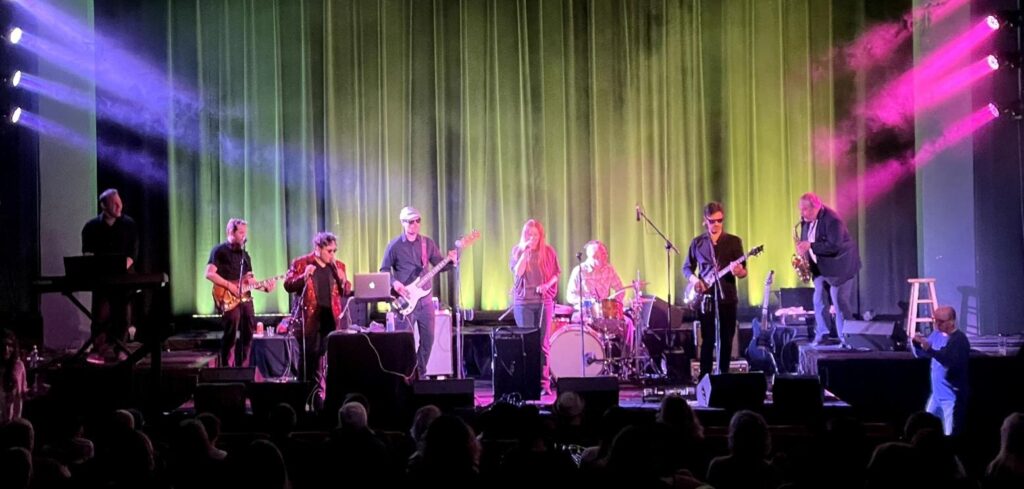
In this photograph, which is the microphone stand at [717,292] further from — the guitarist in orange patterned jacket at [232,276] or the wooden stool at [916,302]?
the guitarist in orange patterned jacket at [232,276]

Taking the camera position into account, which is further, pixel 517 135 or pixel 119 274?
pixel 517 135

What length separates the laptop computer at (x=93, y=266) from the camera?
1019 centimetres

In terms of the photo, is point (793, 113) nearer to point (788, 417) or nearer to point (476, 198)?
point (476, 198)

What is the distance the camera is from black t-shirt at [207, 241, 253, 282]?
484 inches

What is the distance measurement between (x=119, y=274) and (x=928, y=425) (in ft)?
23.8

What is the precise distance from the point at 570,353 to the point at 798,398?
3.46 meters

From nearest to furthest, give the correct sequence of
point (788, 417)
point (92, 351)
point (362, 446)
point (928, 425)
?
point (362, 446) < point (928, 425) < point (788, 417) < point (92, 351)

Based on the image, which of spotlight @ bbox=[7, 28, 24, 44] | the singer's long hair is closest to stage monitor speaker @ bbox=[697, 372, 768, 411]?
the singer's long hair

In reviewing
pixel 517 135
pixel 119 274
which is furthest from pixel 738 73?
pixel 119 274

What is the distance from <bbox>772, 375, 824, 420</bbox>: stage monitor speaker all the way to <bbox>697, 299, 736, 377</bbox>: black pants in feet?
4.79

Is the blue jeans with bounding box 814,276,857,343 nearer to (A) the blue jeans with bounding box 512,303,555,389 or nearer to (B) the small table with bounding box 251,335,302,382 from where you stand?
(A) the blue jeans with bounding box 512,303,555,389

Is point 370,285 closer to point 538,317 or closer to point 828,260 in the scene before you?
point 538,317

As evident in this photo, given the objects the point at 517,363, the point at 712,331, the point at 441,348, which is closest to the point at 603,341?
the point at 517,363

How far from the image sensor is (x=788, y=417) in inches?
386
